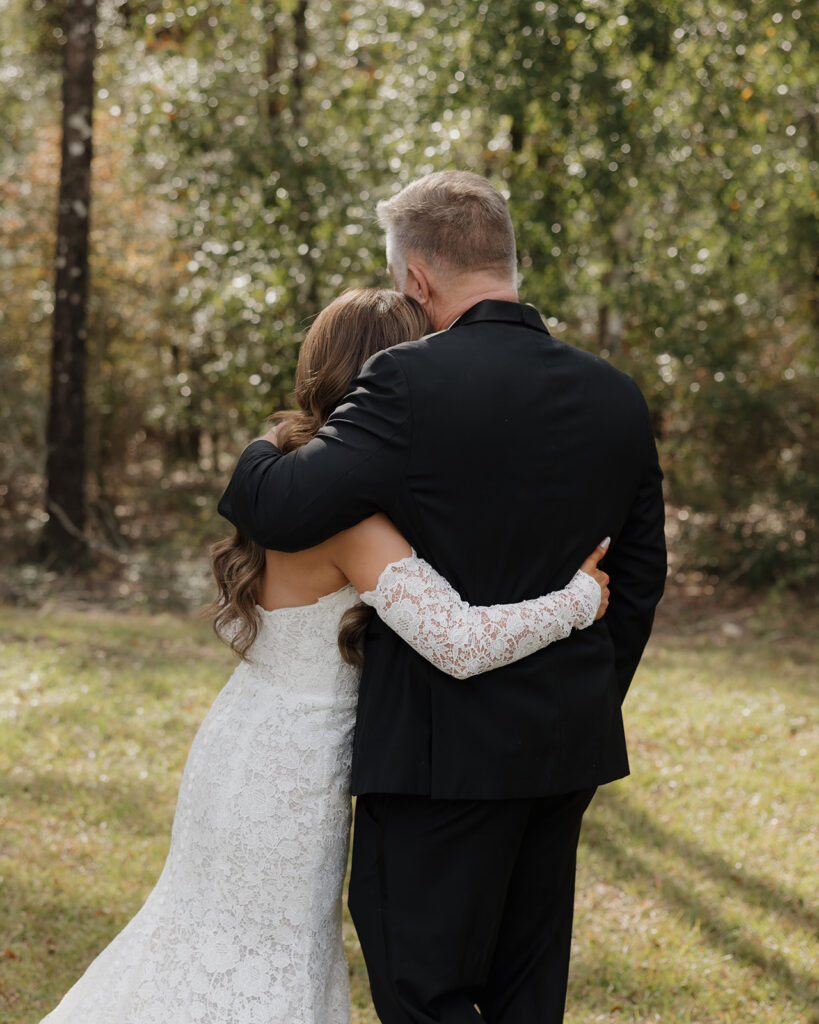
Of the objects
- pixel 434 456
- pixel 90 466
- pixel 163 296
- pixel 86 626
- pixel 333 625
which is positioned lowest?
pixel 90 466

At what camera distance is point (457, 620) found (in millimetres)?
2045

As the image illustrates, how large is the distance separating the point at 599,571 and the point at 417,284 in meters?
0.72

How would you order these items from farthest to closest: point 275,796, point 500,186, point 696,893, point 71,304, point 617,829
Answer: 1. point 71,304
2. point 500,186
3. point 617,829
4. point 696,893
5. point 275,796

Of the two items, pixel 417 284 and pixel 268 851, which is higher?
pixel 417 284

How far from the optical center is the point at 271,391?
9.39 metres

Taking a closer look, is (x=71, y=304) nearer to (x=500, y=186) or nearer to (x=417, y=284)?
(x=500, y=186)

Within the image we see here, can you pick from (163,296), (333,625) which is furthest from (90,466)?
(333,625)

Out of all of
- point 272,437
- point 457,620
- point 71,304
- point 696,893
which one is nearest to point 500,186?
point 71,304

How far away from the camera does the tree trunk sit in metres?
10.0

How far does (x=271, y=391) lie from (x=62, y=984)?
6398 millimetres

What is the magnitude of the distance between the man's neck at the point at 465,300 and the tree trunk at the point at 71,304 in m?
8.82

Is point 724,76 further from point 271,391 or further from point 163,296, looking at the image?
point 163,296

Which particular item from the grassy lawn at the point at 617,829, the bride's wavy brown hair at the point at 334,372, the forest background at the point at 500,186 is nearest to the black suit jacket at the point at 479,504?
the bride's wavy brown hair at the point at 334,372

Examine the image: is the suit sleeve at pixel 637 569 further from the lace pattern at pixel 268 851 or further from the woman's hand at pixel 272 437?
the woman's hand at pixel 272 437
